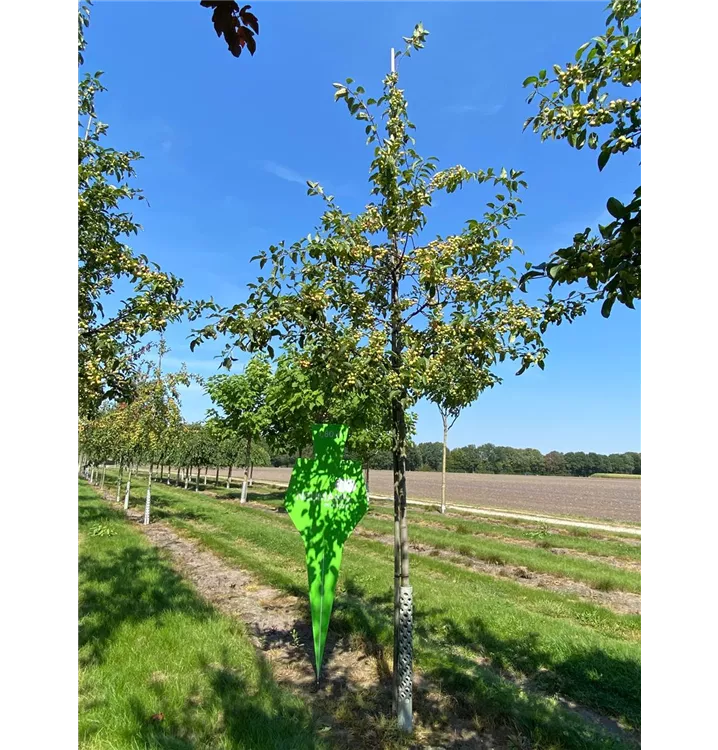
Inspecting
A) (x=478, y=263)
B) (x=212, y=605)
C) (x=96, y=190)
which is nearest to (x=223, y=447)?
(x=212, y=605)

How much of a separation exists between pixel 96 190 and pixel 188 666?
18.2 ft

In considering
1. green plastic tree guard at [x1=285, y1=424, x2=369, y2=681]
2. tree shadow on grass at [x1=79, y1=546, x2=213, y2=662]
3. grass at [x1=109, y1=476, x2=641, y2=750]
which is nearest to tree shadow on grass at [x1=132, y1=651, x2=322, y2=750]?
green plastic tree guard at [x1=285, y1=424, x2=369, y2=681]

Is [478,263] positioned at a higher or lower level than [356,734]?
higher

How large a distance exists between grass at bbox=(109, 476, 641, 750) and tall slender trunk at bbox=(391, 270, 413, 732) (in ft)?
2.46

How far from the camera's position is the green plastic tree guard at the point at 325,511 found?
4797 mm

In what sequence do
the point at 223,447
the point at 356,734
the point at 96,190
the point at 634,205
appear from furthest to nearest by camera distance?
1. the point at 223,447
2. the point at 96,190
3. the point at 356,734
4. the point at 634,205

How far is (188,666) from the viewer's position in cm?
473

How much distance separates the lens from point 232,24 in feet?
4.36

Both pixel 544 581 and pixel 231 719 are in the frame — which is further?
pixel 544 581

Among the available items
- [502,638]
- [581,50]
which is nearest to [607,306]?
[581,50]

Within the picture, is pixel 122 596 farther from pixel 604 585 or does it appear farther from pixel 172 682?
pixel 604 585

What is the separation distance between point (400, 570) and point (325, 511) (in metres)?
1.00
